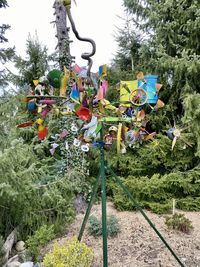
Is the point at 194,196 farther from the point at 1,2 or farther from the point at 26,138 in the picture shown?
the point at 1,2

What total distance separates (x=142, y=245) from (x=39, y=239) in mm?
1148

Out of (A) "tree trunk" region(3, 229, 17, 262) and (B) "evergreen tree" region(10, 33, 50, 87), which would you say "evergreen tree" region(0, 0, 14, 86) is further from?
(A) "tree trunk" region(3, 229, 17, 262)

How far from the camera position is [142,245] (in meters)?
3.18

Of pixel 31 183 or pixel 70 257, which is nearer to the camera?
pixel 70 257

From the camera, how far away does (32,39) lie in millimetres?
5508

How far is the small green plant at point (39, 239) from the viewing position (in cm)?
308

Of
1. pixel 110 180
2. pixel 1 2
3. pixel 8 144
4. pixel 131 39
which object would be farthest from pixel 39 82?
pixel 131 39

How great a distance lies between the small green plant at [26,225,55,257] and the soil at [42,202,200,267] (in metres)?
0.09

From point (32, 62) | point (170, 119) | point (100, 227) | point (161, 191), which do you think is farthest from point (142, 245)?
point (32, 62)

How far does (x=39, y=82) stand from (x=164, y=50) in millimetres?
3612

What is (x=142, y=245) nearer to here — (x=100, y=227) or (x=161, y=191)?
(x=100, y=227)

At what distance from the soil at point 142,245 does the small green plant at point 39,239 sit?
88 millimetres

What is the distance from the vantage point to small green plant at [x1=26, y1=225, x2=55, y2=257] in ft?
10.1

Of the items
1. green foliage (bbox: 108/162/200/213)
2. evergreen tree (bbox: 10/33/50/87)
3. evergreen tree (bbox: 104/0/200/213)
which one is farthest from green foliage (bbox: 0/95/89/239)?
evergreen tree (bbox: 10/33/50/87)
